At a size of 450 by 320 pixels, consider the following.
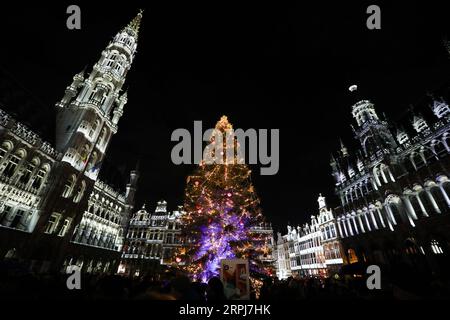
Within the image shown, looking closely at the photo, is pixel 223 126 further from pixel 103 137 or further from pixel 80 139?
pixel 103 137

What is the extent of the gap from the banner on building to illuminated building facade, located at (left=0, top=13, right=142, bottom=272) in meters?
27.0

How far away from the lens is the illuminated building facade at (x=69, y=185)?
23.8 m

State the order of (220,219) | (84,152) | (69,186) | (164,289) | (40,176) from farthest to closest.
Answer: (84,152), (69,186), (40,176), (220,219), (164,289)

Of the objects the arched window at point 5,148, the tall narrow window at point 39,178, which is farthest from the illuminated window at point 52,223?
the arched window at point 5,148

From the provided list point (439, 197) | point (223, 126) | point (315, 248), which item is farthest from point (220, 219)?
point (315, 248)

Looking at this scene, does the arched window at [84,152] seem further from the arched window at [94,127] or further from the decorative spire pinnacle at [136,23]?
the decorative spire pinnacle at [136,23]

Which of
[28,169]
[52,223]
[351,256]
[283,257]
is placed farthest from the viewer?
[283,257]

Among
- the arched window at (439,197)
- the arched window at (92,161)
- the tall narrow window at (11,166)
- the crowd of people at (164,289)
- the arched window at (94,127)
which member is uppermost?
the arched window at (94,127)

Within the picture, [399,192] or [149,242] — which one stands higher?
[399,192]

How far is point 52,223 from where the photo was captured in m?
28.2

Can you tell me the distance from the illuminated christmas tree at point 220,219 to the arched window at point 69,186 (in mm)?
23827

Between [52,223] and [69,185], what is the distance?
5.36 m

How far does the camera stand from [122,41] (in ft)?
156
